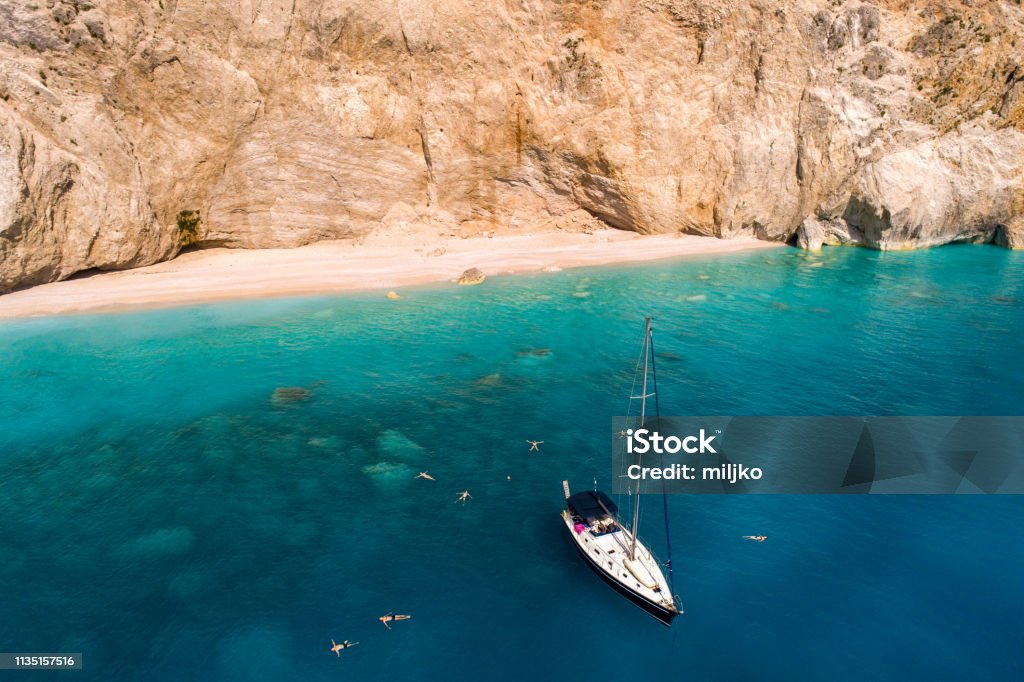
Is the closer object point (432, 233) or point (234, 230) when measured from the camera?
point (234, 230)

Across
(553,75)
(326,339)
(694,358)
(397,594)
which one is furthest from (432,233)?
(397,594)

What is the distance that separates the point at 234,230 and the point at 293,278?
1049cm

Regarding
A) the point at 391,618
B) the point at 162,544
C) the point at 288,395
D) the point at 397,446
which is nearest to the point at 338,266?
the point at 288,395

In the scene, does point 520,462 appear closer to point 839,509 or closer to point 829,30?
point 839,509

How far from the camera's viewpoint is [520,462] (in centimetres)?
2584

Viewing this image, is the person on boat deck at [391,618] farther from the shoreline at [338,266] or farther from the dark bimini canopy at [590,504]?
the shoreline at [338,266]

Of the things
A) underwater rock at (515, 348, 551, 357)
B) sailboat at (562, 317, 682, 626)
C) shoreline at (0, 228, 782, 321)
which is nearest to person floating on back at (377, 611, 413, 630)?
sailboat at (562, 317, 682, 626)

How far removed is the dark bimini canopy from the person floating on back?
6966 millimetres

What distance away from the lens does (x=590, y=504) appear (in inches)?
835

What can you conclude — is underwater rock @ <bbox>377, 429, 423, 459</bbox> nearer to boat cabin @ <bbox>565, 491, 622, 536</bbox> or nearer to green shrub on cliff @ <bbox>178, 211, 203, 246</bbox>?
boat cabin @ <bbox>565, 491, 622, 536</bbox>

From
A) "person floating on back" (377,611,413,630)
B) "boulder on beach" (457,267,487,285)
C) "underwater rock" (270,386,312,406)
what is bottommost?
"person floating on back" (377,611,413,630)

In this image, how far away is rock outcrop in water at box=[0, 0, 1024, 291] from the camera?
5175 cm

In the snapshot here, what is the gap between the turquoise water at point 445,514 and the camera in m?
16.8

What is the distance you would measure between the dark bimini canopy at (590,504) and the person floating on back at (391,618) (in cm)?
697
